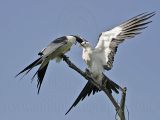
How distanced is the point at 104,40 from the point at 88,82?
78 centimetres

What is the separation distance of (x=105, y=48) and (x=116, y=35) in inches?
14.5

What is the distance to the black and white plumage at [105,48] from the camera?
20.6 feet

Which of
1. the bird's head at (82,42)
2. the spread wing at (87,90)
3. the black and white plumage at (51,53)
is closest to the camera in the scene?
the black and white plumage at (51,53)

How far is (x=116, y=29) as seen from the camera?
744 cm

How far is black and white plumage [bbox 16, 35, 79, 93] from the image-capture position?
18.5 ft

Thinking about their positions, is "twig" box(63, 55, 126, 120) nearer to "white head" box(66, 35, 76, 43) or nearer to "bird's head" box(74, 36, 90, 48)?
"white head" box(66, 35, 76, 43)

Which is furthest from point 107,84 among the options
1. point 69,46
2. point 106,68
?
point 69,46

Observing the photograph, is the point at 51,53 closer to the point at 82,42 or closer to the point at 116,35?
the point at 82,42

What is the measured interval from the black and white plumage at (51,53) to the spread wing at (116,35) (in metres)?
0.84

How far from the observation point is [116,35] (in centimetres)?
723

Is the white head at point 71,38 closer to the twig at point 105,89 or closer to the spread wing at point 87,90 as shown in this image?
the twig at point 105,89

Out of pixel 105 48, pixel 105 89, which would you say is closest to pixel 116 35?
pixel 105 48

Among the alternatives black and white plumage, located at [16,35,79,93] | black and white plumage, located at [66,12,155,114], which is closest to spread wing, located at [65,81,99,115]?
black and white plumage, located at [66,12,155,114]

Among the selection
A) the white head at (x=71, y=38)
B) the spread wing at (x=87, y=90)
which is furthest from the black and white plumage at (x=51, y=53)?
the spread wing at (x=87, y=90)
